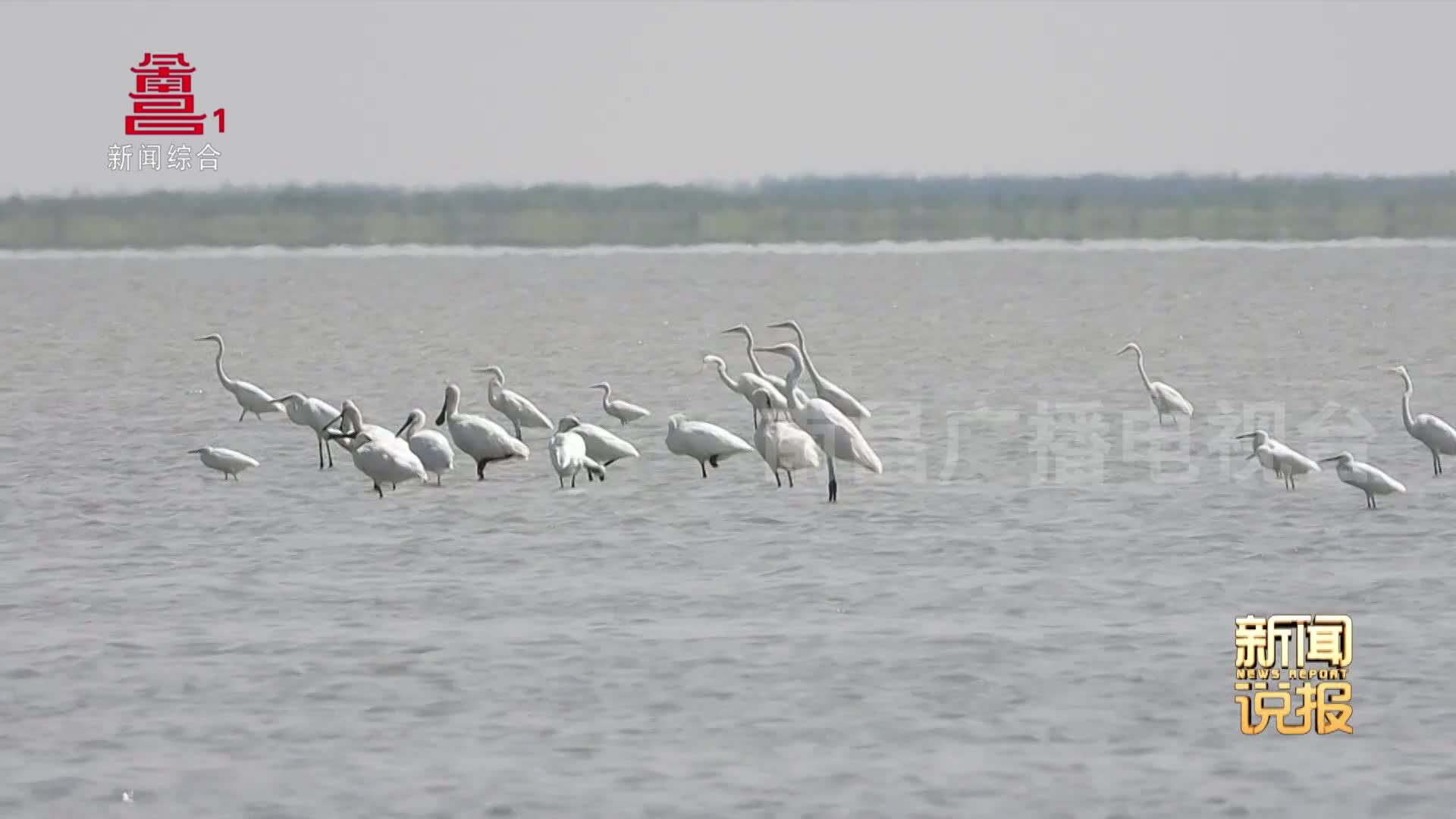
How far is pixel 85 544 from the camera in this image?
13852 millimetres

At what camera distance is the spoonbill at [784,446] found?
1568 centimetres

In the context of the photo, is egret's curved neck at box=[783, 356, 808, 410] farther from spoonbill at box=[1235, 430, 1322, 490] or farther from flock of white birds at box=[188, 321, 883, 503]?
spoonbill at box=[1235, 430, 1322, 490]

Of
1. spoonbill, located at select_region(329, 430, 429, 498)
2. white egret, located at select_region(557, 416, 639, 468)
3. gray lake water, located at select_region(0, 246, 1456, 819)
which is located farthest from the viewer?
white egret, located at select_region(557, 416, 639, 468)

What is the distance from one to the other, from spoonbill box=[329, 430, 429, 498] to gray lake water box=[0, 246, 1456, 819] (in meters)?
0.18

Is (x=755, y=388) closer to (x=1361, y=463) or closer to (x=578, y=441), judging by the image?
(x=578, y=441)

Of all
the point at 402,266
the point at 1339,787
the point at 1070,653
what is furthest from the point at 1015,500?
the point at 402,266

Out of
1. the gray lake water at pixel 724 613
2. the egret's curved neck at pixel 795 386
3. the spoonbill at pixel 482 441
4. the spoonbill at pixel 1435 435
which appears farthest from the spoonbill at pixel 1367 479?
the spoonbill at pixel 482 441

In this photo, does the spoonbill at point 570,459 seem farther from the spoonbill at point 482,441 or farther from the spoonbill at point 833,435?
the spoonbill at point 833,435

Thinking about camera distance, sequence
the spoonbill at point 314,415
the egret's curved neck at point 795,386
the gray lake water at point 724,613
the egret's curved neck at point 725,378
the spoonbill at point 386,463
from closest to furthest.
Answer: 1. the gray lake water at point 724,613
2. the spoonbill at point 386,463
3. the egret's curved neck at point 795,386
4. the spoonbill at point 314,415
5. the egret's curved neck at point 725,378

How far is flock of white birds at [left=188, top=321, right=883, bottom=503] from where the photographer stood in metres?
15.7

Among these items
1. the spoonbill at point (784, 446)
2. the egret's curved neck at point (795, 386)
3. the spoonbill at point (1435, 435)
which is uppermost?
the egret's curved neck at point (795, 386)

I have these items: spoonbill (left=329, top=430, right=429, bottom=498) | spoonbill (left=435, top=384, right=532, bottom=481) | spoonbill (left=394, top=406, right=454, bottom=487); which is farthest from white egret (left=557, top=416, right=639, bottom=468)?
spoonbill (left=329, top=430, right=429, bottom=498)

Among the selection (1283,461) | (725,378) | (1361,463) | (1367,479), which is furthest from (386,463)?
(1361,463)

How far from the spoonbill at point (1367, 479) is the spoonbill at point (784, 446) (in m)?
3.57
